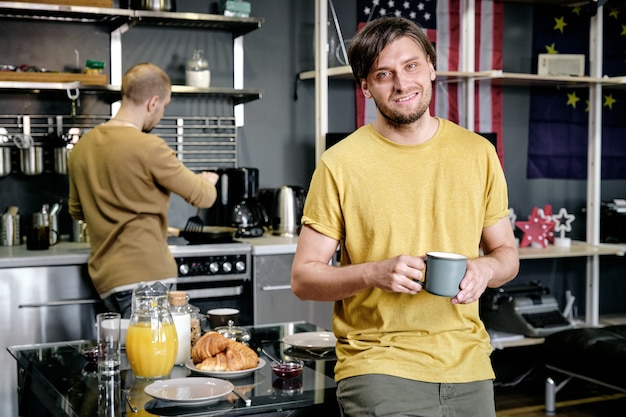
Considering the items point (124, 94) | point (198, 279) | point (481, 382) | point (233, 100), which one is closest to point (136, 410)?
point (481, 382)

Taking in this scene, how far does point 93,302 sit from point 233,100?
1497mm

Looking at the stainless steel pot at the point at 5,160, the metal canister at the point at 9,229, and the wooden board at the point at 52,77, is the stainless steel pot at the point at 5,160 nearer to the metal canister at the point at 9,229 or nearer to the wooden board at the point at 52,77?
the metal canister at the point at 9,229

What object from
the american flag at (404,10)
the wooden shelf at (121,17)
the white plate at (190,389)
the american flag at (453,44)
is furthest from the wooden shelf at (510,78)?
the white plate at (190,389)

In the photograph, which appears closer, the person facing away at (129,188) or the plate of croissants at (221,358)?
the plate of croissants at (221,358)

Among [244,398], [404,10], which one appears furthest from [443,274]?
[404,10]

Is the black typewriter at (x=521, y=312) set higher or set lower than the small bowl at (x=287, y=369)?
lower

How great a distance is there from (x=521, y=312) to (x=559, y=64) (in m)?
1.53

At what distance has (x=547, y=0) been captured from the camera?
5215 mm

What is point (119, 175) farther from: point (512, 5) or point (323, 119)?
point (512, 5)

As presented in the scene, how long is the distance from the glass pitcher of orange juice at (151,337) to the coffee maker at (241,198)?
93.1 inches

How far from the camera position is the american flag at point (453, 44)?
4.99 meters

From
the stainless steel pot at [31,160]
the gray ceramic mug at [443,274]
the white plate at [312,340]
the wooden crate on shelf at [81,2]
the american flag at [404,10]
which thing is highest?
the american flag at [404,10]

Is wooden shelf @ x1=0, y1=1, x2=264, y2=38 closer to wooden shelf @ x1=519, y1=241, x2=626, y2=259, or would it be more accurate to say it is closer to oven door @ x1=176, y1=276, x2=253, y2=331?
oven door @ x1=176, y1=276, x2=253, y2=331

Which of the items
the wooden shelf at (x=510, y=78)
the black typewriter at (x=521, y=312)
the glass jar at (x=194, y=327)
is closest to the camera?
the glass jar at (x=194, y=327)
